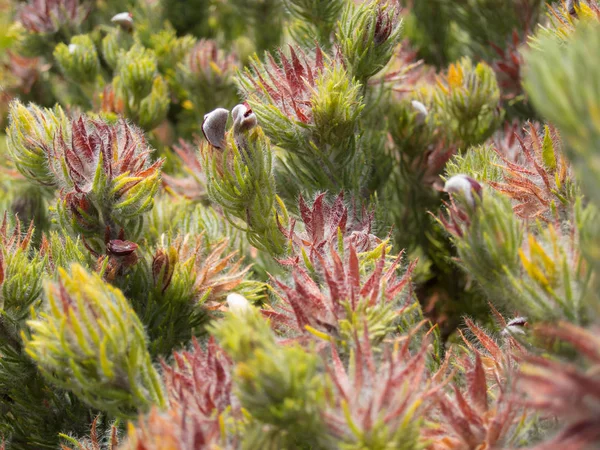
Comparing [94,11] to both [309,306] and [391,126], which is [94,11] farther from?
[309,306]

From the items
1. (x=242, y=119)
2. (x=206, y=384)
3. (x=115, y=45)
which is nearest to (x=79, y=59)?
(x=115, y=45)

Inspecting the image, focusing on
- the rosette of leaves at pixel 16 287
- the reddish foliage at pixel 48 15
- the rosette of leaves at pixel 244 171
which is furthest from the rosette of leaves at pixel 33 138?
the reddish foliage at pixel 48 15

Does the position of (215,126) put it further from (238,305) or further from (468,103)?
(468,103)

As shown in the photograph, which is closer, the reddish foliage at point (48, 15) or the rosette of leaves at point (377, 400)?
the rosette of leaves at point (377, 400)

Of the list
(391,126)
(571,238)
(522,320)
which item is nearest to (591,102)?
(571,238)

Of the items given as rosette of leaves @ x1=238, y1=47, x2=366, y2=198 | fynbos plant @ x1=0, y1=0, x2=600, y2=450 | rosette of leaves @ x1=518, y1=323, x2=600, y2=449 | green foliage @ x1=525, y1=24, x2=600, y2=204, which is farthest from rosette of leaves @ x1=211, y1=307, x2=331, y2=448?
rosette of leaves @ x1=238, y1=47, x2=366, y2=198

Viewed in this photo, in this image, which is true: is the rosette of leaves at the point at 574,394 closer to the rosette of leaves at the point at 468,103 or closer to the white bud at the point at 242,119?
the white bud at the point at 242,119
